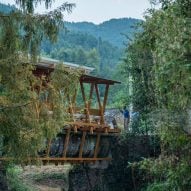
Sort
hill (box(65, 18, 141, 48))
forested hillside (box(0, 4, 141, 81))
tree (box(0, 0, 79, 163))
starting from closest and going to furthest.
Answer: tree (box(0, 0, 79, 163)), forested hillside (box(0, 4, 141, 81)), hill (box(65, 18, 141, 48))

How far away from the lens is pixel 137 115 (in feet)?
60.7

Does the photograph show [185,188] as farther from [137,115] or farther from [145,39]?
[137,115]

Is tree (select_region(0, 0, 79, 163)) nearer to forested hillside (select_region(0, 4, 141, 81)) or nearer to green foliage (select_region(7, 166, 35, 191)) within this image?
green foliage (select_region(7, 166, 35, 191))

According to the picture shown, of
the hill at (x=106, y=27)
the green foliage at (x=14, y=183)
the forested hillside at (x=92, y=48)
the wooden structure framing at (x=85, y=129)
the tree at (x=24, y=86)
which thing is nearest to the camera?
the tree at (x=24, y=86)

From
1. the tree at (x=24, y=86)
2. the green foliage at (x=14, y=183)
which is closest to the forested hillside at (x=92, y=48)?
the green foliage at (x=14, y=183)

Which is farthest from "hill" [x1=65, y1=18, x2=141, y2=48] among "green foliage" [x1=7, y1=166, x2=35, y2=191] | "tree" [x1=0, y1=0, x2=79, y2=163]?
"tree" [x1=0, y1=0, x2=79, y2=163]

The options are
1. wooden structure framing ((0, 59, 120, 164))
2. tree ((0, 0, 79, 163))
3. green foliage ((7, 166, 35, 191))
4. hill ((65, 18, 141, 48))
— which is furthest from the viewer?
hill ((65, 18, 141, 48))

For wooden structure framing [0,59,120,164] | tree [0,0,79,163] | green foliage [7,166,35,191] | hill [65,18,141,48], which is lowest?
green foliage [7,166,35,191]

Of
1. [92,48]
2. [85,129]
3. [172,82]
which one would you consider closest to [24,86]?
[172,82]

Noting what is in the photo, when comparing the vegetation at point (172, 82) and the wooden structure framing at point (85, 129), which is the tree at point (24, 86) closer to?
the vegetation at point (172, 82)

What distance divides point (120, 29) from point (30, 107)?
334ft

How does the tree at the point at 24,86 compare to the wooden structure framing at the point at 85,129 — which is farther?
the wooden structure framing at the point at 85,129

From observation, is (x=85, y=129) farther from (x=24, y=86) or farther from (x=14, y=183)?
(x=24, y=86)

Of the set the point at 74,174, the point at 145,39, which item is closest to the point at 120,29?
the point at 74,174
